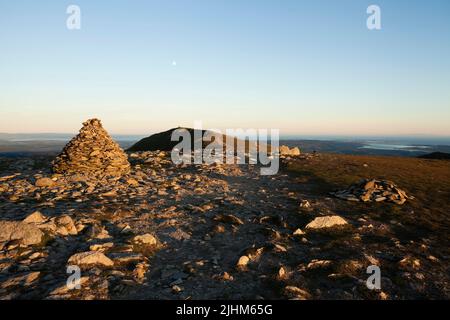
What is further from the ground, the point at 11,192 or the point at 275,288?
the point at 11,192

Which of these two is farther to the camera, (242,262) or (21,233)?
(21,233)

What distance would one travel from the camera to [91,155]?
16938 mm

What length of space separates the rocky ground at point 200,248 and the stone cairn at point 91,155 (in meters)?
2.94

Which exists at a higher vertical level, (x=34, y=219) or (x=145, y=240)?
(x=34, y=219)

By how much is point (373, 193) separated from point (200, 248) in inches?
353

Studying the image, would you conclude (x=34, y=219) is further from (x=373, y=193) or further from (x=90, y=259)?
(x=373, y=193)

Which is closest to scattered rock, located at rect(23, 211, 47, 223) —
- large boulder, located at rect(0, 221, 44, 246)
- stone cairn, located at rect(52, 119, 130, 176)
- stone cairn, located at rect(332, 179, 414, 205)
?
large boulder, located at rect(0, 221, 44, 246)

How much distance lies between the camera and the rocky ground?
5820mm

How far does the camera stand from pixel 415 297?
19.0 ft

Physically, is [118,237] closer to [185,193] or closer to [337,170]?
[185,193]

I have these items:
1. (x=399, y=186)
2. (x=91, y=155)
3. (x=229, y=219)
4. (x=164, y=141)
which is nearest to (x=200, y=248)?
(x=229, y=219)

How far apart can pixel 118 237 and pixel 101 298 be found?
2997mm
